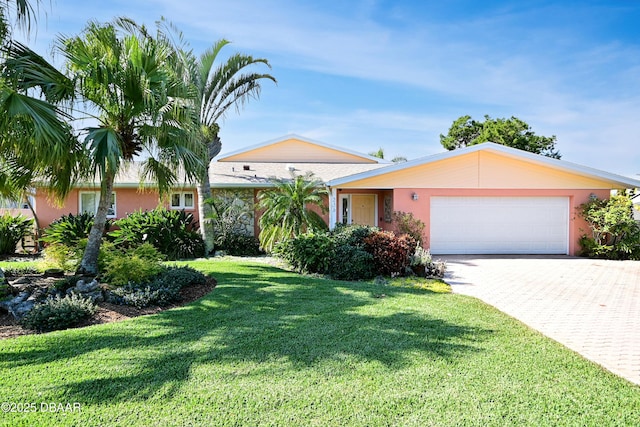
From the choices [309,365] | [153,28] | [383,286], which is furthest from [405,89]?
[309,365]

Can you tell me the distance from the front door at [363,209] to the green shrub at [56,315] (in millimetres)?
11740

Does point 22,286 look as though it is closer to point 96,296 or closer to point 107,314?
point 96,296

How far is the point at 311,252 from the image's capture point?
10.6 metres

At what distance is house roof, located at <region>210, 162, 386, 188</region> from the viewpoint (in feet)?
51.3

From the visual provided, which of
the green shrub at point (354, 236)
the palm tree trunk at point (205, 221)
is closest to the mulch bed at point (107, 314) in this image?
the green shrub at point (354, 236)

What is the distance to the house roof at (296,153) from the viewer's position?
20.1 meters

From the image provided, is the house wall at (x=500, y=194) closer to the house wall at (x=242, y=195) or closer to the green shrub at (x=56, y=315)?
the house wall at (x=242, y=195)

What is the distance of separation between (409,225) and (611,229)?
22.4 ft

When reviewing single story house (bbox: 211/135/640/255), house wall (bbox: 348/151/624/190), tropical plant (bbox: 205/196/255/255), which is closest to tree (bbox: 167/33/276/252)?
tropical plant (bbox: 205/196/255/255)

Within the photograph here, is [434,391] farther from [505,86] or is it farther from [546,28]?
[505,86]

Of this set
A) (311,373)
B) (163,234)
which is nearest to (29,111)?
(311,373)

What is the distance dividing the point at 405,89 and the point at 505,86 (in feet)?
18.4

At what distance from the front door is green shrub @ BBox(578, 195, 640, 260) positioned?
7625 mm

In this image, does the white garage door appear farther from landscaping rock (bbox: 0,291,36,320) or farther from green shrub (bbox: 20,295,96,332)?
landscaping rock (bbox: 0,291,36,320)
